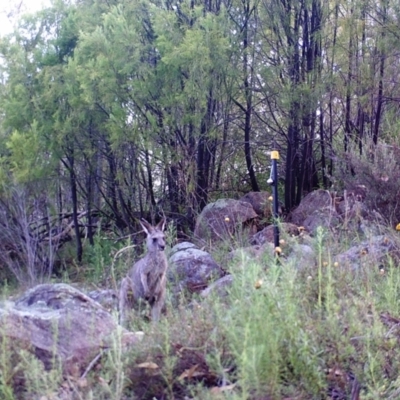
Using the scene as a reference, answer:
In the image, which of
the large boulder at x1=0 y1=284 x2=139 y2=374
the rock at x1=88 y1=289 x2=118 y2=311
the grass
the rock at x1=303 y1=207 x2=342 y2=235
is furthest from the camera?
the rock at x1=303 y1=207 x2=342 y2=235

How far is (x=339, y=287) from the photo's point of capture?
534cm

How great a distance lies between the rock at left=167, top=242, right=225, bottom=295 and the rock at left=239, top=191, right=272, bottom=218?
2801 mm

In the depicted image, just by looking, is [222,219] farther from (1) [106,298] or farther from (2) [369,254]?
(2) [369,254]

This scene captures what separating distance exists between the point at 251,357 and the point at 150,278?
4017mm

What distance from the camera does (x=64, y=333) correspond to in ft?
15.8

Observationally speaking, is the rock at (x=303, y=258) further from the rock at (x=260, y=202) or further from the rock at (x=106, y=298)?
the rock at (x=260, y=202)

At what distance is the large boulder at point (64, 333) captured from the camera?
4.51 m

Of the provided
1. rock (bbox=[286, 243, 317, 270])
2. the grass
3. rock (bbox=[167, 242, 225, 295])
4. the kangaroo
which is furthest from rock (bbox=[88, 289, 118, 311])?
the grass

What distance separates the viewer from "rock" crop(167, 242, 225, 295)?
8.51 m

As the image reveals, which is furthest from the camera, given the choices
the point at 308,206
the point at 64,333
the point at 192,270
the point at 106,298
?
the point at 308,206

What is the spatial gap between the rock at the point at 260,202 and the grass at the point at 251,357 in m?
7.03

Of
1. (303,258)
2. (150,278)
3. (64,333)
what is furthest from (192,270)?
(64,333)

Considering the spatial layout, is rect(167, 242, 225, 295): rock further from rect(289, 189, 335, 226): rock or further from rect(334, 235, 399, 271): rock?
rect(289, 189, 335, 226): rock

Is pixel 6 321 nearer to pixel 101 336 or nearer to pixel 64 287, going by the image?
pixel 101 336
